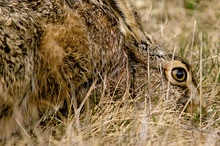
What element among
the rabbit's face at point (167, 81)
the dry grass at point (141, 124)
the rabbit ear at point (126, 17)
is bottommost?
the dry grass at point (141, 124)

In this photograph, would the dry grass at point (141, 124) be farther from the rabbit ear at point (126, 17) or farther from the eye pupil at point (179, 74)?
the rabbit ear at point (126, 17)

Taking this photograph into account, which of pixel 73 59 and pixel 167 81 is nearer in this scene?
pixel 73 59

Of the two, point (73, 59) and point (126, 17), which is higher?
Answer: point (126, 17)

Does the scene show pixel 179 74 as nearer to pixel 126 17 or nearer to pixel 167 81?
pixel 167 81

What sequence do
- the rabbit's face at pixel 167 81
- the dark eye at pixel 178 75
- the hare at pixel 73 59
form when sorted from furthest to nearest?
the dark eye at pixel 178 75 < the rabbit's face at pixel 167 81 < the hare at pixel 73 59

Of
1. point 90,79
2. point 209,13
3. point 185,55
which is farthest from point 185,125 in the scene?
point 209,13

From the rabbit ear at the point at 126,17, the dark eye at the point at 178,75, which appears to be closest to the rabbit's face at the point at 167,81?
the dark eye at the point at 178,75

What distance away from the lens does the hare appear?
4531mm

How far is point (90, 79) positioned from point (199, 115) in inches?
34.8

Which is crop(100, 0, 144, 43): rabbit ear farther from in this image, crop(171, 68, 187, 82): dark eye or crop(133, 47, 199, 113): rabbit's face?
crop(171, 68, 187, 82): dark eye

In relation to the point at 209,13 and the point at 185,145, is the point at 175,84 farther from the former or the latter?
the point at 209,13

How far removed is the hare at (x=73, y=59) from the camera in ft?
14.9

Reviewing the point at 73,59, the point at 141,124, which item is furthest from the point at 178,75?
the point at 73,59

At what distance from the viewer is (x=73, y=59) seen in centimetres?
488
